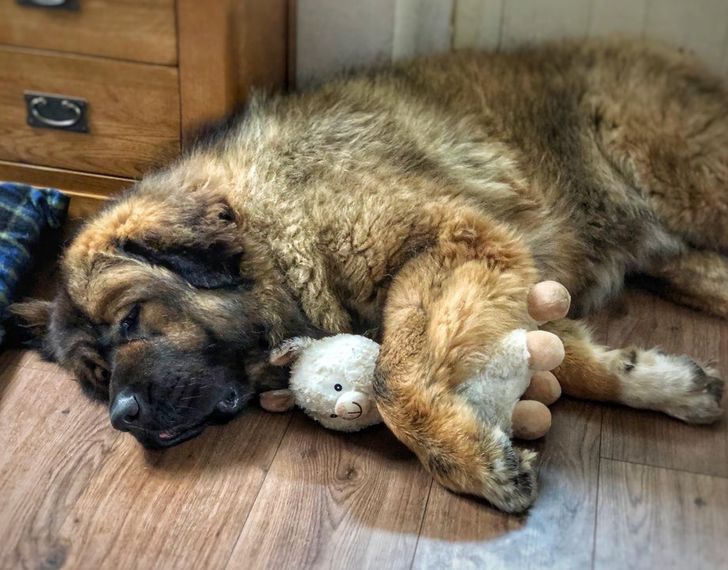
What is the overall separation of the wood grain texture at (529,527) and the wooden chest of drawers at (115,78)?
1.39 metres

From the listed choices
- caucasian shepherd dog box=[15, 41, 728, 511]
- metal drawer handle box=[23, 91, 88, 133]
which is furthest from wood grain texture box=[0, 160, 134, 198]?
caucasian shepherd dog box=[15, 41, 728, 511]

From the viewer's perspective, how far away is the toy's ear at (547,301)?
7.21 feet

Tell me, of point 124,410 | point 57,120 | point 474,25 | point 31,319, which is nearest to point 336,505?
point 124,410

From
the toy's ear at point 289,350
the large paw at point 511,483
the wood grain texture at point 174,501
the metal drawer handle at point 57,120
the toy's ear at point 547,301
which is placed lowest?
the wood grain texture at point 174,501

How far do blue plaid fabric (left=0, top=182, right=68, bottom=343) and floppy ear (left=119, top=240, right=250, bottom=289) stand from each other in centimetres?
68

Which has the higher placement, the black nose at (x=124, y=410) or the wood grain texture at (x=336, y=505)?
the black nose at (x=124, y=410)

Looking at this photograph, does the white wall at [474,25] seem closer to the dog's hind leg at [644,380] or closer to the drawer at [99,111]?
the drawer at [99,111]

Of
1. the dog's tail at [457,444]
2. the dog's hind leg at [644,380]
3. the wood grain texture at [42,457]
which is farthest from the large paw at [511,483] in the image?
the wood grain texture at [42,457]

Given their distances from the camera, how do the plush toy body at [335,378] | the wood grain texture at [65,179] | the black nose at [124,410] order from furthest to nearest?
1. the wood grain texture at [65,179]
2. the plush toy body at [335,378]
3. the black nose at [124,410]

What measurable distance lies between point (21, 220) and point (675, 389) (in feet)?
6.72

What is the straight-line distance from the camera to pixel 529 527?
77.9 inches

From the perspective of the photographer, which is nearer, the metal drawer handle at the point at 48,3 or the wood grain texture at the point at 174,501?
the wood grain texture at the point at 174,501

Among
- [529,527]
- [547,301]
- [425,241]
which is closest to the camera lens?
[529,527]

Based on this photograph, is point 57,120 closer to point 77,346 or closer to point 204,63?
point 204,63
